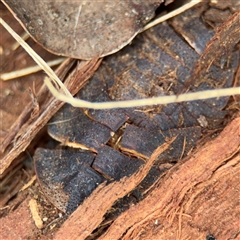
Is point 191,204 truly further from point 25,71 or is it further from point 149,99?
point 25,71

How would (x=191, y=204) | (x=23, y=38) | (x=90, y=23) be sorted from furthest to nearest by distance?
(x=23, y=38)
(x=90, y=23)
(x=191, y=204)

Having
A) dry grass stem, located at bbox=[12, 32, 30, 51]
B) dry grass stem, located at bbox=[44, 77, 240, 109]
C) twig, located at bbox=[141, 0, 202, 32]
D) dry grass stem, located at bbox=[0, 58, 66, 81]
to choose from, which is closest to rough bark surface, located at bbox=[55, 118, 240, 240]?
dry grass stem, located at bbox=[44, 77, 240, 109]

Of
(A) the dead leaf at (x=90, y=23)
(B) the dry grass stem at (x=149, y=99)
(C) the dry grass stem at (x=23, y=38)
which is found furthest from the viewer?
(C) the dry grass stem at (x=23, y=38)

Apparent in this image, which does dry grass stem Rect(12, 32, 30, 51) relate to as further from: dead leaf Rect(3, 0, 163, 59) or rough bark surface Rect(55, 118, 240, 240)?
rough bark surface Rect(55, 118, 240, 240)

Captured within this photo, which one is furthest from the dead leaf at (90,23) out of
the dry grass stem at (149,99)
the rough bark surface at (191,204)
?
the rough bark surface at (191,204)

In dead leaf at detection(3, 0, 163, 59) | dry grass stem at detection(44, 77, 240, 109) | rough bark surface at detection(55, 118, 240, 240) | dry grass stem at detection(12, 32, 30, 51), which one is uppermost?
dry grass stem at detection(12, 32, 30, 51)

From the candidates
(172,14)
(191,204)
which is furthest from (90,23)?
(191,204)

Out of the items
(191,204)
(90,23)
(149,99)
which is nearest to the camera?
(149,99)

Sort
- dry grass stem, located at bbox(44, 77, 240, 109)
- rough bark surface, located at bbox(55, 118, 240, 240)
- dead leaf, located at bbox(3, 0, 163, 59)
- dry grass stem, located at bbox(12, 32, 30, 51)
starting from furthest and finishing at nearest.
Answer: dry grass stem, located at bbox(12, 32, 30, 51), dead leaf, located at bbox(3, 0, 163, 59), rough bark surface, located at bbox(55, 118, 240, 240), dry grass stem, located at bbox(44, 77, 240, 109)

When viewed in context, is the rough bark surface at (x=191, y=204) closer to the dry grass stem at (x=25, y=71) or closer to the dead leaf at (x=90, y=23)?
the dead leaf at (x=90, y=23)

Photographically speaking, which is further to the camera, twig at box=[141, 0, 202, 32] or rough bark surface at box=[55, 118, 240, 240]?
twig at box=[141, 0, 202, 32]

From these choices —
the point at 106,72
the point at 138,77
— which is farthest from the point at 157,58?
the point at 106,72

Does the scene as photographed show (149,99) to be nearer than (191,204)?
Yes
